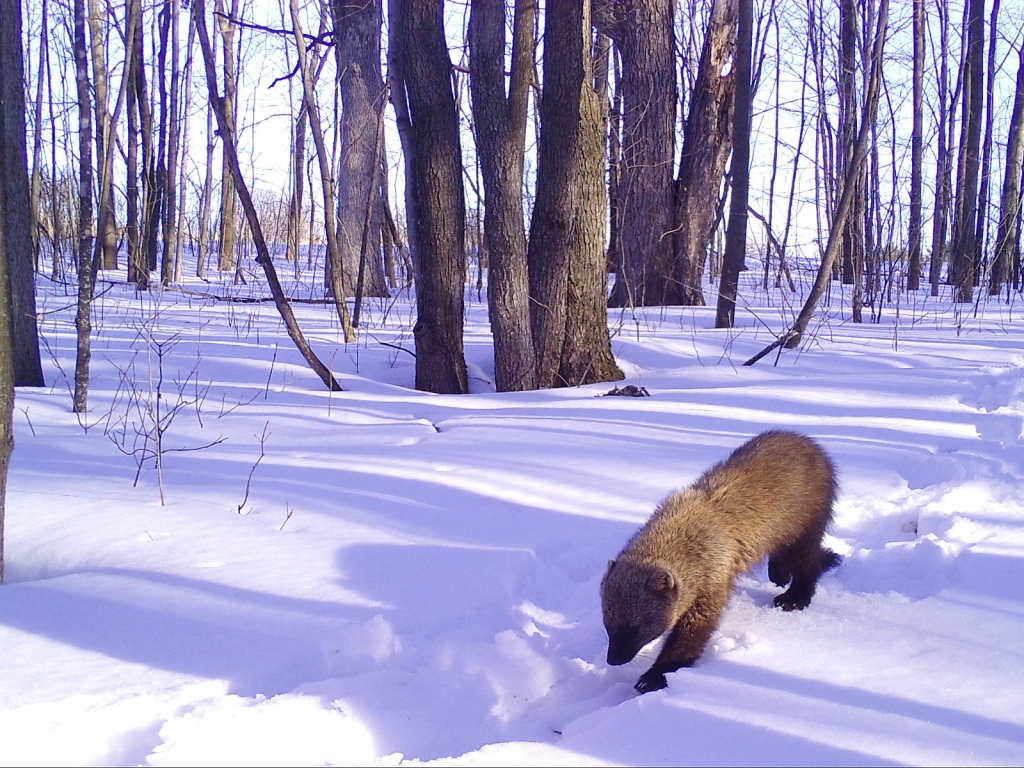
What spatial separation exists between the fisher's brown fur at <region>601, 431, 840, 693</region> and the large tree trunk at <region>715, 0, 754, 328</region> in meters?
7.35

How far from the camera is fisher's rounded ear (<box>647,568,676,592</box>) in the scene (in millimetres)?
2848

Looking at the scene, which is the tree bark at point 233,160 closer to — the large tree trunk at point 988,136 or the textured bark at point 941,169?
the textured bark at point 941,169

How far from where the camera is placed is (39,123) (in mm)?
21109

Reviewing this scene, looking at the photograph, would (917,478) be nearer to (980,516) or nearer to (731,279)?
(980,516)

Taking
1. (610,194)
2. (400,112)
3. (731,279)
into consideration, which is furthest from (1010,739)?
(610,194)

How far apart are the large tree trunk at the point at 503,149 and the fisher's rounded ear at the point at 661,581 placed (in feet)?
15.6

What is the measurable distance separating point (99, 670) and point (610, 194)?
1316 centimetres

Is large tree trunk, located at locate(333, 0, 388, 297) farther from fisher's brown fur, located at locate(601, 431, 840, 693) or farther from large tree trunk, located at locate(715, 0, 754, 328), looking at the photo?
fisher's brown fur, located at locate(601, 431, 840, 693)

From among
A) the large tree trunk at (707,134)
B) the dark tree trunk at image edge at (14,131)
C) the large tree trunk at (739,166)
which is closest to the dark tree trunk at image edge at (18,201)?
the dark tree trunk at image edge at (14,131)

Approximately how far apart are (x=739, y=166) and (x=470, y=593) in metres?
9.41

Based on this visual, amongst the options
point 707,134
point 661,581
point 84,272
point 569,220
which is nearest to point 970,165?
point 707,134

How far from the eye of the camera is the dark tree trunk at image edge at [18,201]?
607 cm

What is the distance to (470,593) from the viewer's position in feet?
10.2

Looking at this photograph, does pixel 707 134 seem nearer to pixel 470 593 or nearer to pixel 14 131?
pixel 14 131
